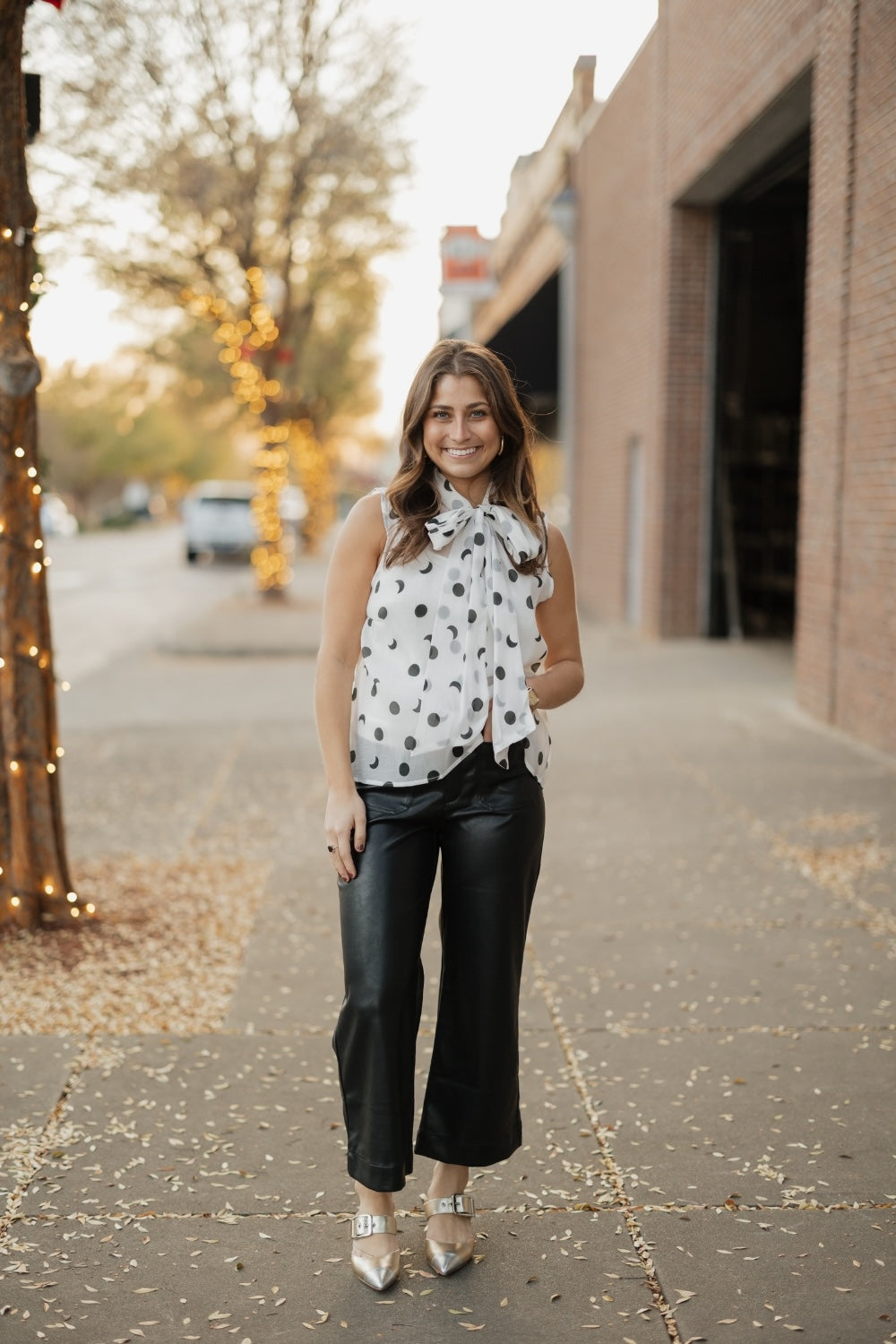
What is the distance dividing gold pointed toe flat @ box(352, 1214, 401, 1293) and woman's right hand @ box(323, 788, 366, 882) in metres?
0.77

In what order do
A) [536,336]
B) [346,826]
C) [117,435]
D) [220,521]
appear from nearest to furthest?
A: [346,826] < [536,336] < [220,521] < [117,435]

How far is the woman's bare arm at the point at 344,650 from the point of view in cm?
284

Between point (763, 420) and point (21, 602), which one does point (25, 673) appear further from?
point (763, 420)

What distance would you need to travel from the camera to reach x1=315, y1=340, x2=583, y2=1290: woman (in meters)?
2.84

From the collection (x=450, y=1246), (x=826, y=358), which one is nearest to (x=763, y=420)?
(x=826, y=358)

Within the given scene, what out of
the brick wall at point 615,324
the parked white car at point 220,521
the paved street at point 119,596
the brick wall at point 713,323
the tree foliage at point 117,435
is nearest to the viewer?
the brick wall at point 713,323

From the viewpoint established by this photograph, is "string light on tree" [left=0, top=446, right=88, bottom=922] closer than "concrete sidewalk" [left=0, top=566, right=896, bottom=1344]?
No

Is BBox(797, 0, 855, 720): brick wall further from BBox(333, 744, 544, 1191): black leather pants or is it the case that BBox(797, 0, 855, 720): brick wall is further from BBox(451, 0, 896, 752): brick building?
BBox(333, 744, 544, 1191): black leather pants

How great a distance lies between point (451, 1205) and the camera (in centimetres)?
303

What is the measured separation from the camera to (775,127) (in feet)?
37.7

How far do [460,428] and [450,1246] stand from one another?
179cm

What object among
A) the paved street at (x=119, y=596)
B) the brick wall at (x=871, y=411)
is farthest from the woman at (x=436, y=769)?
the paved street at (x=119, y=596)

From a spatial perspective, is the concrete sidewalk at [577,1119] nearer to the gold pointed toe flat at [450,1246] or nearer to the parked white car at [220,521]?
the gold pointed toe flat at [450,1246]

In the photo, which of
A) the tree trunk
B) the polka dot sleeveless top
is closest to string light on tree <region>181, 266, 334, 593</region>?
the tree trunk
